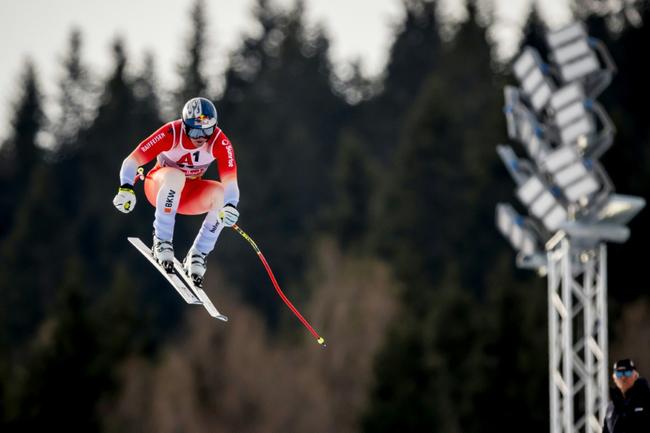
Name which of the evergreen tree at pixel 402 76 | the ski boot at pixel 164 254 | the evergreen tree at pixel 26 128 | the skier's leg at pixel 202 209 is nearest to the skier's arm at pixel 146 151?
the skier's leg at pixel 202 209

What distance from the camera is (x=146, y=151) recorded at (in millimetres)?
12547

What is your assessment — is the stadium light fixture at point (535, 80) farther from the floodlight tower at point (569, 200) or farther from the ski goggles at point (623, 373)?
the ski goggles at point (623, 373)

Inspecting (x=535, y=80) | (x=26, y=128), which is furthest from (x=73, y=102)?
(x=535, y=80)

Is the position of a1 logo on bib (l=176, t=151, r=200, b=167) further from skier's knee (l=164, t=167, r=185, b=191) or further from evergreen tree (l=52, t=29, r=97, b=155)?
evergreen tree (l=52, t=29, r=97, b=155)

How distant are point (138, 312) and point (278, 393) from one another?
1018 cm

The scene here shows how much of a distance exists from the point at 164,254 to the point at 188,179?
77cm

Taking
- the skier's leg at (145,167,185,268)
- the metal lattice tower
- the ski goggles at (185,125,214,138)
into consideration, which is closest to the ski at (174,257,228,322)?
the skier's leg at (145,167,185,268)

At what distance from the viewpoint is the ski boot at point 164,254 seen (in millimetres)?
13008

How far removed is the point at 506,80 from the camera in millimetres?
56188

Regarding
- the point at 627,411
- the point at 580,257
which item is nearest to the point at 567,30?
the point at 580,257

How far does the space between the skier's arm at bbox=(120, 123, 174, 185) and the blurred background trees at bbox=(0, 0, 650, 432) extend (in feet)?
73.7

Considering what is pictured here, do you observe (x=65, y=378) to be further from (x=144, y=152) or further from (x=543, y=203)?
(x=144, y=152)

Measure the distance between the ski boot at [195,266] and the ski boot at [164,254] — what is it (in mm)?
166

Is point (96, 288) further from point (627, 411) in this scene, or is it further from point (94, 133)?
point (627, 411)
